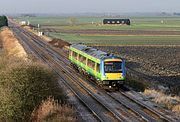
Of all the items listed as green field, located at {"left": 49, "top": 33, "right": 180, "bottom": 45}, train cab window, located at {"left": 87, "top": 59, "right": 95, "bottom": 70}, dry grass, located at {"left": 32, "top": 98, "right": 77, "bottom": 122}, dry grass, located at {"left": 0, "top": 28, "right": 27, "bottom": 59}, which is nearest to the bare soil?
train cab window, located at {"left": 87, "top": 59, "right": 95, "bottom": 70}

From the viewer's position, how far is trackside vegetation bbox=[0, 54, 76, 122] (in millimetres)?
19203

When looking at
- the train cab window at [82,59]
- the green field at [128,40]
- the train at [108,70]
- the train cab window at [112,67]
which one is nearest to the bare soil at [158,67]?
the train at [108,70]

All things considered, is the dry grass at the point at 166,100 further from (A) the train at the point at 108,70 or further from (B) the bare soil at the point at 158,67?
(B) the bare soil at the point at 158,67

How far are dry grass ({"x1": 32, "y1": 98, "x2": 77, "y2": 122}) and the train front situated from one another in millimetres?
8995

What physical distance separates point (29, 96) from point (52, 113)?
1.74 m

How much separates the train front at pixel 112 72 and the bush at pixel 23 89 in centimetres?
727

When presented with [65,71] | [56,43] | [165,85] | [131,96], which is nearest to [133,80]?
[165,85]

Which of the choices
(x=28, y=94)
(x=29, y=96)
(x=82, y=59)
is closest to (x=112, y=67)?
(x=82, y=59)

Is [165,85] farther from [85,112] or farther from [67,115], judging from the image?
[67,115]

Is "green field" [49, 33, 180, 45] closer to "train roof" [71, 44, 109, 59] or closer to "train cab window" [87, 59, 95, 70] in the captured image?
"train roof" [71, 44, 109, 59]

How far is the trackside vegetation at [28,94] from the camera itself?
1920 cm

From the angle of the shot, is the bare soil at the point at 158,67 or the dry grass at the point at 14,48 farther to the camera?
the dry grass at the point at 14,48

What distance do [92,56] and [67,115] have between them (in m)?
13.1

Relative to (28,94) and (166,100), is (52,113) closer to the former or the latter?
(28,94)
